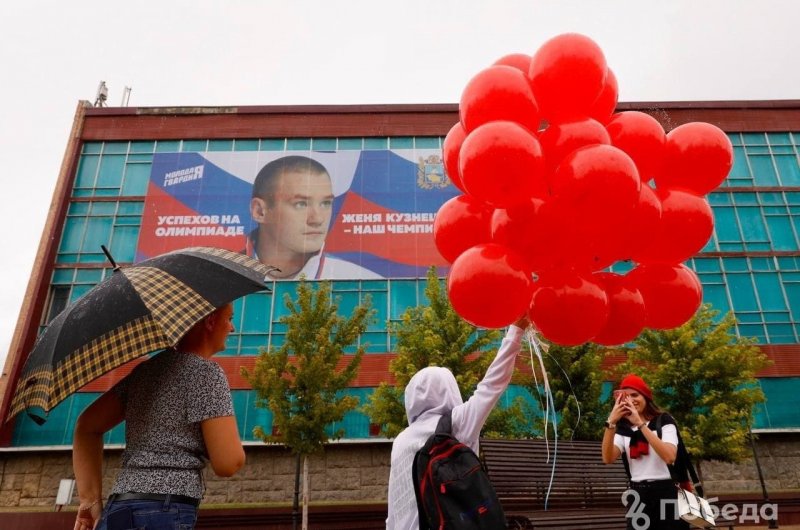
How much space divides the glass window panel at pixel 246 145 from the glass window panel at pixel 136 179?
3.70 metres

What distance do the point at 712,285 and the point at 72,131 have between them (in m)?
26.9

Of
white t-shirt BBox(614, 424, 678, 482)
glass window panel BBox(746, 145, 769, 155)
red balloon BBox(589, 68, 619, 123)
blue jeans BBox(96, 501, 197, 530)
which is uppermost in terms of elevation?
glass window panel BBox(746, 145, 769, 155)

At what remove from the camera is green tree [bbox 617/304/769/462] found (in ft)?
39.1

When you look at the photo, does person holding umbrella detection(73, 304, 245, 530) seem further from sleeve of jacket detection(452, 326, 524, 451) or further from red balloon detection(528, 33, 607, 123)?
red balloon detection(528, 33, 607, 123)

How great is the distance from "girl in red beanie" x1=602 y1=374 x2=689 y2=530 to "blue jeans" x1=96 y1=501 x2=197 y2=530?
298 cm

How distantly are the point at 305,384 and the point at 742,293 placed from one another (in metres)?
16.8

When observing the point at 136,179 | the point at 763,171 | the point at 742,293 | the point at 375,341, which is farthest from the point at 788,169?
the point at 136,179

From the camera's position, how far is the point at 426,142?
21.9m

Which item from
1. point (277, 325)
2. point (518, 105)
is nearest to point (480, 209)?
point (518, 105)

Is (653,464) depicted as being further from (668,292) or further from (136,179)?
(136,179)

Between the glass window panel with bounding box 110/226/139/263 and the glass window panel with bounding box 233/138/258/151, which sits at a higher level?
the glass window panel with bounding box 233/138/258/151

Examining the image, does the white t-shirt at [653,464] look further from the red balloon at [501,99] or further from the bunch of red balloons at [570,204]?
the red balloon at [501,99]

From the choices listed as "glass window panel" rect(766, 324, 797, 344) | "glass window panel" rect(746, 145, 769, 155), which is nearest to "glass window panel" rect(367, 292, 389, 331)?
"glass window panel" rect(766, 324, 797, 344)

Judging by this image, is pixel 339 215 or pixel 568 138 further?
pixel 339 215
